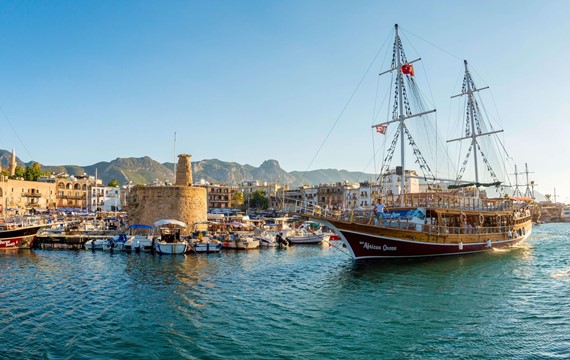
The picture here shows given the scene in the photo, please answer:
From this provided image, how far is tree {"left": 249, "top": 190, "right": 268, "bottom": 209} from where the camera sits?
116m

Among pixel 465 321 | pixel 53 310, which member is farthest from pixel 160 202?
pixel 465 321

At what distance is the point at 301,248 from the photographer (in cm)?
4469

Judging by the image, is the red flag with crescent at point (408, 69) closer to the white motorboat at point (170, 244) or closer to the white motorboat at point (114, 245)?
the white motorboat at point (170, 244)

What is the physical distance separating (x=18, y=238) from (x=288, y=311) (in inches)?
1358

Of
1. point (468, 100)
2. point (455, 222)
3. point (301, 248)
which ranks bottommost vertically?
point (301, 248)

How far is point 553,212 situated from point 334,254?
141 metres

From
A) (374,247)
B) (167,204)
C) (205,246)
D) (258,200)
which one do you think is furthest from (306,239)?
(258,200)

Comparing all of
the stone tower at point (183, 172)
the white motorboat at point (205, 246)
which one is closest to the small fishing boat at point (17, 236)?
the stone tower at point (183, 172)

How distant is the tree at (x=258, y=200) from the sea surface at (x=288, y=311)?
282 ft

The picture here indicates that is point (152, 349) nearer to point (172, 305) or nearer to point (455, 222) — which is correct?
point (172, 305)

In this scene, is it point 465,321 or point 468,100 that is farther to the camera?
point 468,100

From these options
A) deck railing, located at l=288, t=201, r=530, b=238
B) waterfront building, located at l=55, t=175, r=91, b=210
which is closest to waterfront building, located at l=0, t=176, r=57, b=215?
waterfront building, located at l=55, t=175, r=91, b=210

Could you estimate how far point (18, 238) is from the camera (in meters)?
39.7

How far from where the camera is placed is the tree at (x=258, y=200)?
380ft
